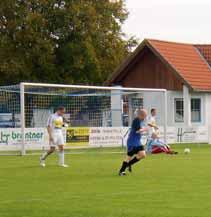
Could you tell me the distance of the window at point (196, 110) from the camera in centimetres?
4881

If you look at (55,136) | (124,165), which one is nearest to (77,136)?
(55,136)

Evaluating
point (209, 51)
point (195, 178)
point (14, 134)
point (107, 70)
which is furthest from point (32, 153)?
point (107, 70)

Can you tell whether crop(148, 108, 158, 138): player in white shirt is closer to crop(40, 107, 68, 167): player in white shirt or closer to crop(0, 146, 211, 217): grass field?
crop(0, 146, 211, 217): grass field

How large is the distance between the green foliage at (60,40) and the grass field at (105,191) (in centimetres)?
3583

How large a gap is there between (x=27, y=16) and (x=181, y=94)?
1591 cm

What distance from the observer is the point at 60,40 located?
62688 millimetres

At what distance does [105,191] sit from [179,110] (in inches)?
1326

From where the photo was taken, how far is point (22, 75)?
196 ft

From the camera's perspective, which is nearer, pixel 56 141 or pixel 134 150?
pixel 134 150

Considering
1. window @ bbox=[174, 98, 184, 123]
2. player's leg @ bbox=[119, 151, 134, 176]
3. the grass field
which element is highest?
window @ bbox=[174, 98, 184, 123]

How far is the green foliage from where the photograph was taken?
2322 inches

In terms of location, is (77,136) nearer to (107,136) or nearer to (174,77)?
(107,136)

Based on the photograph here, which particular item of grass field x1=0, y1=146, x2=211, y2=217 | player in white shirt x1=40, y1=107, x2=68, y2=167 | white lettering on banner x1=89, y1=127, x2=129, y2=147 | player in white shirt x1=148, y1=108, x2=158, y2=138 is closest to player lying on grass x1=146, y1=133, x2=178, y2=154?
player in white shirt x1=148, y1=108, x2=158, y2=138

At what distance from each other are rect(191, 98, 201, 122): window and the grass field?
25.0m
